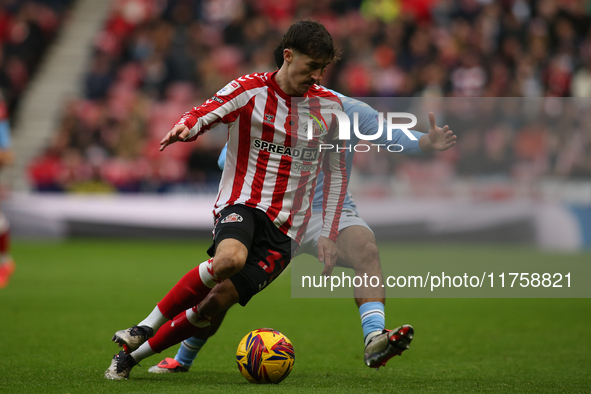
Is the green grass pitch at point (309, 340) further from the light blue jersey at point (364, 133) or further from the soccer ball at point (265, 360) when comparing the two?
the light blue jersey at point (364, 133)

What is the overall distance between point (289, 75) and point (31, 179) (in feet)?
38.8

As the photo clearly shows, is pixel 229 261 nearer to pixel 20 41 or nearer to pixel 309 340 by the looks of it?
pixel 309 340

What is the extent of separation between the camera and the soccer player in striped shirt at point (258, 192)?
164 inches

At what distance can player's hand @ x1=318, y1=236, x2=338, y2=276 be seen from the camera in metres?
4.47

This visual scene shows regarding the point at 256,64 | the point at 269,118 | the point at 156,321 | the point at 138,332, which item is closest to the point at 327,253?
the point at 269,118

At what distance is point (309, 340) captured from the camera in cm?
595

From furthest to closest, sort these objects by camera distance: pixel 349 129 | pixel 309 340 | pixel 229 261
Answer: pixel 309 340
pixel 349 129
pixel 229 261

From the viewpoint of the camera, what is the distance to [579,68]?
43.7 ft

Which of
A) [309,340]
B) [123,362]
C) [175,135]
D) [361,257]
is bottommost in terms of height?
[123,362]

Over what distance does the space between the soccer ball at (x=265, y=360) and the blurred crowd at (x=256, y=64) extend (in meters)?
7.39

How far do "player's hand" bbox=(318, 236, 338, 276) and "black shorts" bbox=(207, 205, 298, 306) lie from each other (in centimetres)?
18

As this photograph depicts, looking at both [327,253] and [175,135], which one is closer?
[175,135]

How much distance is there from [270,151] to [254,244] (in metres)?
0.56

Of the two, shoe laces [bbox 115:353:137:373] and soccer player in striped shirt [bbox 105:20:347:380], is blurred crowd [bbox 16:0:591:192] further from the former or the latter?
shoe laces [bbox 115:353:137:373]
